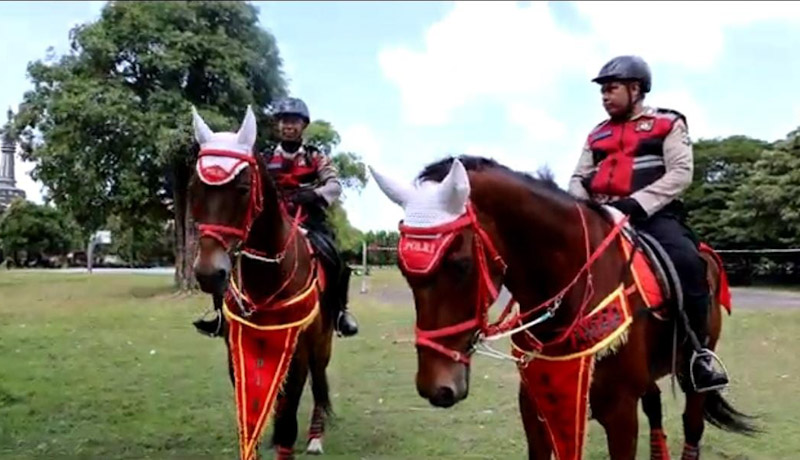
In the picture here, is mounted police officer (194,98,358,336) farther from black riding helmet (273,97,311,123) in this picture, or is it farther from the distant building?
the distant building

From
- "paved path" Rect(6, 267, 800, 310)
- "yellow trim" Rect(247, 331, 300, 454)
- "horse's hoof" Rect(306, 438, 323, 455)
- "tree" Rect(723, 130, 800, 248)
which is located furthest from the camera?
"tree" Rect(723, 130, 800, 248)

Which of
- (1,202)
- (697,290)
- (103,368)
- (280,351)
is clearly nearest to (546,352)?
(697,290)

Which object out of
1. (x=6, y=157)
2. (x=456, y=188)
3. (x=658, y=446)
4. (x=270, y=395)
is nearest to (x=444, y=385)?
(x=456, y=188)

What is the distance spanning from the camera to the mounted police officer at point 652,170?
14.1 ft

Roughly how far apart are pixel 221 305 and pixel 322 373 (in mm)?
1608

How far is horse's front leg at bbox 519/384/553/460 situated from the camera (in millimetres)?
4172

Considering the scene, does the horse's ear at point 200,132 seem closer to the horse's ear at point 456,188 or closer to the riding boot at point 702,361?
the horse's ear at point 456,188

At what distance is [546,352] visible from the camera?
3857 mm

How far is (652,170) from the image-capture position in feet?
14.6

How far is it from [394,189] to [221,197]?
159cm

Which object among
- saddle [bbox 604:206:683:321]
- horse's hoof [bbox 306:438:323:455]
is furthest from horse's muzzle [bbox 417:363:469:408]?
horse's hoof [bbox 306:438:323:455]

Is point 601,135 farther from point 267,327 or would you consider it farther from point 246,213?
point 267,327

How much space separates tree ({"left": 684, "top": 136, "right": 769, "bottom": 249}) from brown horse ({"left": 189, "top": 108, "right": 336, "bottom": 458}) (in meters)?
27.9

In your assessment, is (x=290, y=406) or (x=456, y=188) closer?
(x=456, y=188)
